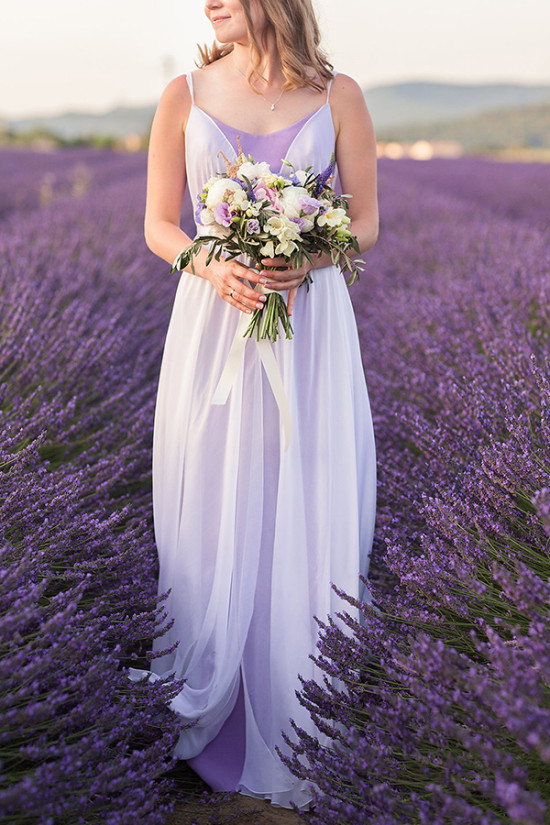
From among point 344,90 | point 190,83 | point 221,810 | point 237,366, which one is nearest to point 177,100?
point 190,83

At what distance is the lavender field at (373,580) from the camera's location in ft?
3.62

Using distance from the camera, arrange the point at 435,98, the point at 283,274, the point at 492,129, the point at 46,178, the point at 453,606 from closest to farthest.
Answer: the point at 453,606 → the point at 283,274 → the point at 46,178 → the point at 492,129 → the point at 435,98

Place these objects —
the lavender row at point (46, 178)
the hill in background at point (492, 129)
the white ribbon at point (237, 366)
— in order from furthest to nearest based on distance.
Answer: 1. the hill in background at point (492, 129)
2. the lavender row at point (46, 178)
3. the white ribbon at point (237, 366)

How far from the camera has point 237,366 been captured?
1760 mm

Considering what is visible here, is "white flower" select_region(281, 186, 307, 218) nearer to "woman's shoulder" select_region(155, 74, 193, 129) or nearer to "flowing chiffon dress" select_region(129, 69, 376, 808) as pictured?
"flowing chiffon dress" select_region(129, 69, 376, 808)

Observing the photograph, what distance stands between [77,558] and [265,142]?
1045 millimetres

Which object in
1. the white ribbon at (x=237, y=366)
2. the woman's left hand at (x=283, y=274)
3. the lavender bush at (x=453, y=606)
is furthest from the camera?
the white ribbon at (x=237, y=366)

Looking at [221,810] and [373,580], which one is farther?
[373,580]

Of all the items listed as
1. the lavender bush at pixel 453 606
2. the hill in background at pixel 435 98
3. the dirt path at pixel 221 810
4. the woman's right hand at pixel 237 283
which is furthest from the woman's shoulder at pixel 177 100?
the hill in background at pixel 435 98

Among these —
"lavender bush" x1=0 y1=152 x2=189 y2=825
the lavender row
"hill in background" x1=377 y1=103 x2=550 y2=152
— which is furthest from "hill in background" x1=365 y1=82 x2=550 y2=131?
"lavender bush" x1=0 y1=152 x2=189 y2=825

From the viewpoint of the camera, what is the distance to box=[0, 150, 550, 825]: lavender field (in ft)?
3.62

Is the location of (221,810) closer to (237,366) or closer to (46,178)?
(237,366)

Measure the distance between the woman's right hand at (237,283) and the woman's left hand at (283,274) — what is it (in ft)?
0.06

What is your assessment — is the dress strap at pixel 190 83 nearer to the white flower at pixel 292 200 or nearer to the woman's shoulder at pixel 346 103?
the woman's shoulder at pixel 346 103
